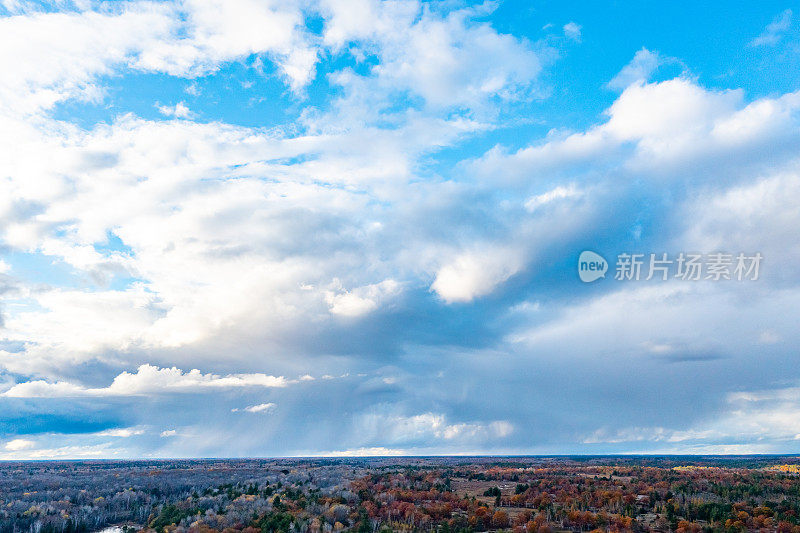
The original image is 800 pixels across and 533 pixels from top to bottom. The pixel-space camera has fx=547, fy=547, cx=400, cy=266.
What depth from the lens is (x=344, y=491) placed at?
93750mm

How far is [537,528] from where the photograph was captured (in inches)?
2477

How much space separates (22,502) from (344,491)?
5701 cm

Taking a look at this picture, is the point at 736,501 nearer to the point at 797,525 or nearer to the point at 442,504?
the point at 797,525

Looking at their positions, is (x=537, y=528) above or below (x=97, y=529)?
above

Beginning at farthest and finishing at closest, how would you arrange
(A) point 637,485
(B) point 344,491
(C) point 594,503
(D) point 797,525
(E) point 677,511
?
(A) point 637,485 → (B) point 344,491 → (C) point 594,503 → (E) point 677,511 → (D) point 797,525

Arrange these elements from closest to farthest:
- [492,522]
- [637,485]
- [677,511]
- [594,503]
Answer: [492,522]
[677,511]
[594,503]
[637,485]

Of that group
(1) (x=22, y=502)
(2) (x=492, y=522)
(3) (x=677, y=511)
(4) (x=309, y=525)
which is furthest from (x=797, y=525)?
(1) (x=22, y=502)

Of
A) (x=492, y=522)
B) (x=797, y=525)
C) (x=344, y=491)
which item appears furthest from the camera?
(x=344, y=491)

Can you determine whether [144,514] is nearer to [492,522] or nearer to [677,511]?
[492,522]

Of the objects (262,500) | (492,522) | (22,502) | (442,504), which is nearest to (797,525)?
(492,522)

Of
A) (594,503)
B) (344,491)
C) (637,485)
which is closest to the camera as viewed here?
(594,503)

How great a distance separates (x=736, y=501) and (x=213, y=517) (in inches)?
3071

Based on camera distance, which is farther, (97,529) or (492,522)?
(97,529)

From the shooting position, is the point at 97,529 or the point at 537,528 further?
the point at 97,529
